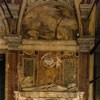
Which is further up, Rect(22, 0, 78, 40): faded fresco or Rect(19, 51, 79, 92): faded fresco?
Rect(22, 0, 78, 40): faded fresco

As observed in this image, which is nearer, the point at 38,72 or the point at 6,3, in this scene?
the point at 6,3

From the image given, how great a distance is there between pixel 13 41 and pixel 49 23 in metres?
1.56

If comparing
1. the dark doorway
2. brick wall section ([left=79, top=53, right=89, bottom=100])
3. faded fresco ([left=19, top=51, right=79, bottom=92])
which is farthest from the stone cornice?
the dark doorway

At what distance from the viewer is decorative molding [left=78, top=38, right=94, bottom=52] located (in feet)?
41.3

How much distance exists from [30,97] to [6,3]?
3.58 metres

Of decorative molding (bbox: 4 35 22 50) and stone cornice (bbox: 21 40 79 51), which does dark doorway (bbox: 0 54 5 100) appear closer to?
decorative molding (bbox: 4 35 22 50)

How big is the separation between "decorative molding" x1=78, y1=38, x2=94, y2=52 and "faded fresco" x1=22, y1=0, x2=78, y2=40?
1.29 feet

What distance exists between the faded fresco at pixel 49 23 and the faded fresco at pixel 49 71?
65cm

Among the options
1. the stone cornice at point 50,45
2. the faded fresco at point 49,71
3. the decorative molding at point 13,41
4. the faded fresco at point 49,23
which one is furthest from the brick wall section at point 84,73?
the decorative molding at point 13,41

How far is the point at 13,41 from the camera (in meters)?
12.5

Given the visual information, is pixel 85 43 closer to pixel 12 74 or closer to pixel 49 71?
pixel 49 71

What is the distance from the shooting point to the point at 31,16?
1283 cm

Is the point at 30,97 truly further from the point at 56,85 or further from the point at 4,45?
the point at 4,45

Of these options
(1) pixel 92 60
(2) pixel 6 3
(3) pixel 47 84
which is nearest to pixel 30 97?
(3) pixel 47 84
